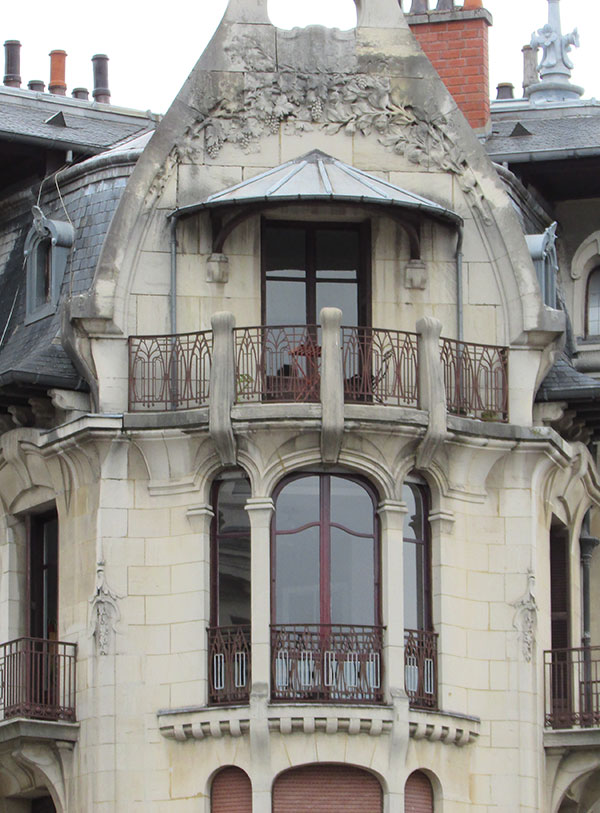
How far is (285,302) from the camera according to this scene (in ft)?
122

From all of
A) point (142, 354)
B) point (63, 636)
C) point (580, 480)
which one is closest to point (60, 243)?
point (142, 354)

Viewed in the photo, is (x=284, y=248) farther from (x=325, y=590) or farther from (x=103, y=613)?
(x=103, y=613)

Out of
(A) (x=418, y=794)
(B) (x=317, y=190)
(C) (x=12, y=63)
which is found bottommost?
(A) (x=418, y=794)

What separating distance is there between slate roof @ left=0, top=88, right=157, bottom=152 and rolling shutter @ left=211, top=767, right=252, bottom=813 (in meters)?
9.78

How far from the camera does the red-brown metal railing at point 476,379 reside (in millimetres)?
36406

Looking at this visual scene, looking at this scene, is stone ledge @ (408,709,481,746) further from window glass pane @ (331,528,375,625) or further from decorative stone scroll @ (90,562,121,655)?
decorative stone scroll @ (90,562,121,655)

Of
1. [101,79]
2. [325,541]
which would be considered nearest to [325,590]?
[325,541]

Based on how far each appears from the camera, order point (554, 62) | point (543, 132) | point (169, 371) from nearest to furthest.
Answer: point (169, 371) < point (543, 132) < point (554, 62)

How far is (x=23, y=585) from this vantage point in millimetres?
37656

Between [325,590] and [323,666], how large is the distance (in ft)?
3.30

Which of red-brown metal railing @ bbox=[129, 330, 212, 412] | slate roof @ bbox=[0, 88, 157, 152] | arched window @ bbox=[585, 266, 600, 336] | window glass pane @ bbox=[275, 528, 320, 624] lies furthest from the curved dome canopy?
window glass pane @ bbox=[275, 528, 320, 624]

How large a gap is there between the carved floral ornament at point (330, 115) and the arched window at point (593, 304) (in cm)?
341

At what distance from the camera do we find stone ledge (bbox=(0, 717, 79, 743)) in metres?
35.3

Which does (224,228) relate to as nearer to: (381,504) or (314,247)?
(314,247)
